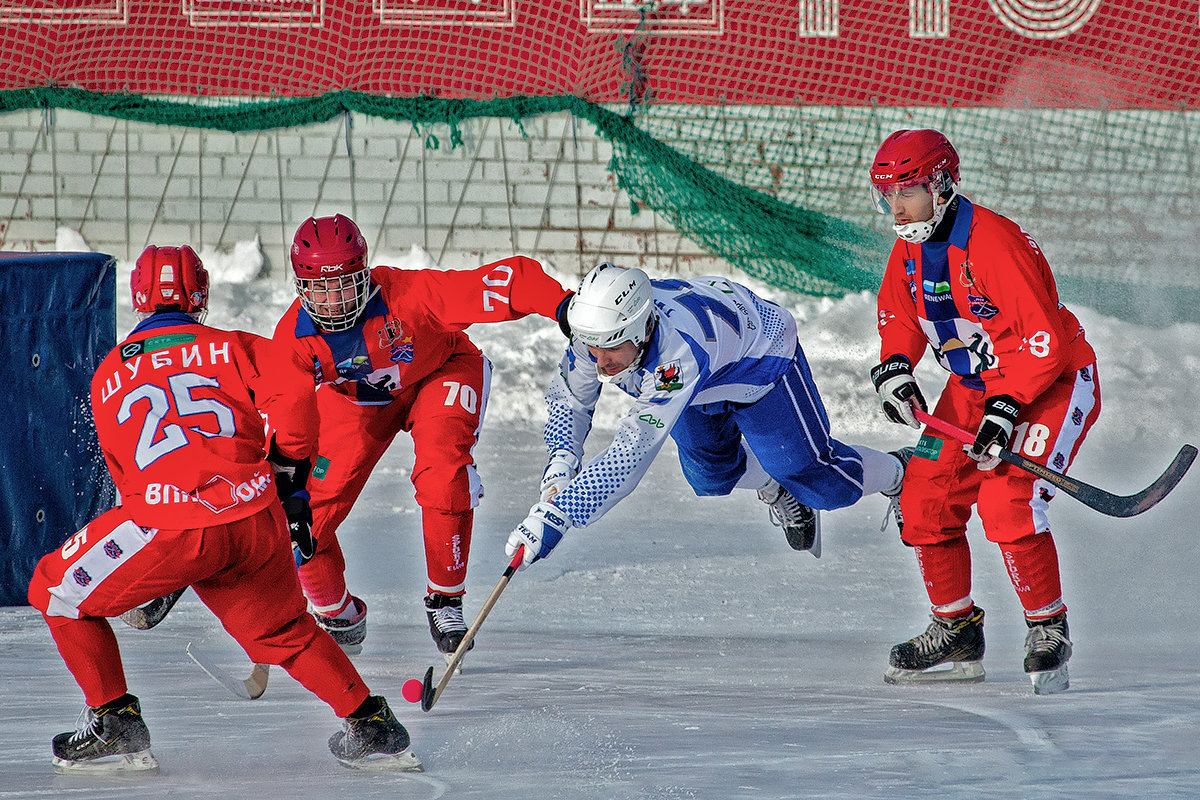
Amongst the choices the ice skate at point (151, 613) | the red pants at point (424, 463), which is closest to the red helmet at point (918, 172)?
the red pants at point (424, 463)

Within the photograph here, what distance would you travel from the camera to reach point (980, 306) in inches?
144

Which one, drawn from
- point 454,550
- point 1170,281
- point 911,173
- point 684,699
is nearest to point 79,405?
point 454,550

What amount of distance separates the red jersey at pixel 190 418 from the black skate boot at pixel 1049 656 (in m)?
2.01

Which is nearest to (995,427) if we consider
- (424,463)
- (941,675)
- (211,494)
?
(941,675)

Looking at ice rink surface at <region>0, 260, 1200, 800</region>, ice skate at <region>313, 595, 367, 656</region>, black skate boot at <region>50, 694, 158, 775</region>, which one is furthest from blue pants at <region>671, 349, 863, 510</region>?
black skate boot at <region>50, 694, 158, 775</region>

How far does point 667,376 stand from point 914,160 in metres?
0.88

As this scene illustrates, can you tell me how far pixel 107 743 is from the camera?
299 centimetres

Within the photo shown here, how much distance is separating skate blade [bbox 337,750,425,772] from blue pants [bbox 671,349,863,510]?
5.17 ft

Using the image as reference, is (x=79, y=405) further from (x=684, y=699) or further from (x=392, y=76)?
(x=392, y=76)

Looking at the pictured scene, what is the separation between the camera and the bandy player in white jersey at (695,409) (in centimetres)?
338

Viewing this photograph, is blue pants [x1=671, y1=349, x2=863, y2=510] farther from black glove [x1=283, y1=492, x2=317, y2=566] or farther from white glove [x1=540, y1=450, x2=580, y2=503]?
black glove [x1=283, y1=492, x2=317, y2=566]

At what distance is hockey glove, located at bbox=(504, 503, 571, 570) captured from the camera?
3299 mm

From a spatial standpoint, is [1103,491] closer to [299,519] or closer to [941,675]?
[941,675]

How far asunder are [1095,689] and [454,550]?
6.02 ft
